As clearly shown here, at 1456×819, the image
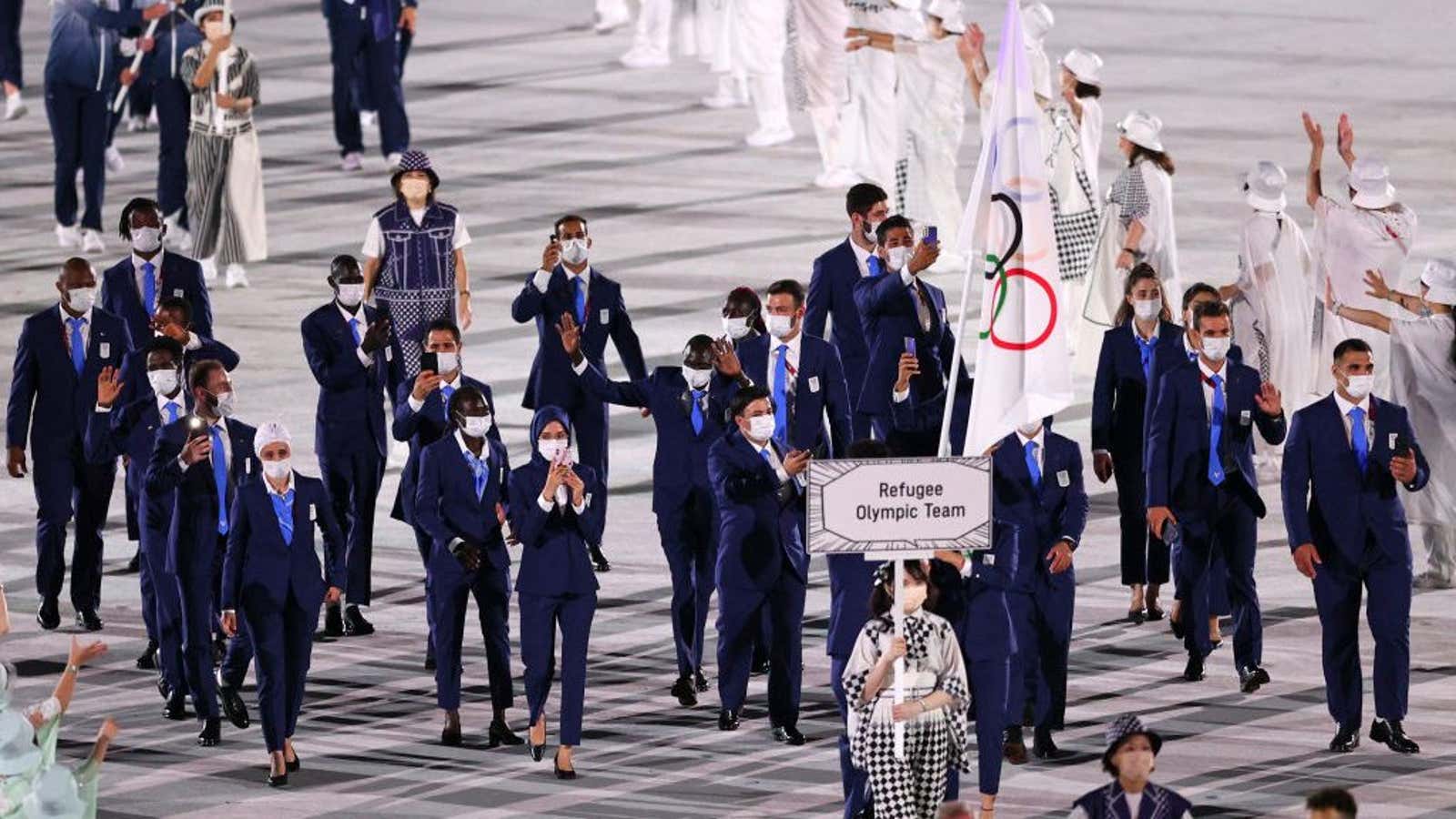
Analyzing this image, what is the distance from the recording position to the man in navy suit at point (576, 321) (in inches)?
738

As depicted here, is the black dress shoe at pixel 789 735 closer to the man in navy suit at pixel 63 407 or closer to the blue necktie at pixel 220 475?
the blue necktie at pixel 220 475

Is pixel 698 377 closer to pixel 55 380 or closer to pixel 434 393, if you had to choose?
pixel 434 393

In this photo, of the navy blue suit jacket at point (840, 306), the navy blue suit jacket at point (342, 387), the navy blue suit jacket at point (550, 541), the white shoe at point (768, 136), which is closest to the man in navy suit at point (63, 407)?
the navy blue suit jacket at point (342, 387)

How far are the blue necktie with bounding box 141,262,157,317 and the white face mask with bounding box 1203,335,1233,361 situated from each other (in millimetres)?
5708

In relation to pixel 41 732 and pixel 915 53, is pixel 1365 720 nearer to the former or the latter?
pixel 41 732

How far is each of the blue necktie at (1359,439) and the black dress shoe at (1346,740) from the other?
112 cm

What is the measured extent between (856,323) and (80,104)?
979cm

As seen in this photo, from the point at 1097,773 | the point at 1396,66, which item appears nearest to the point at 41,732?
the point at 1097,773

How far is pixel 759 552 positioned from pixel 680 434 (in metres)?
1.14

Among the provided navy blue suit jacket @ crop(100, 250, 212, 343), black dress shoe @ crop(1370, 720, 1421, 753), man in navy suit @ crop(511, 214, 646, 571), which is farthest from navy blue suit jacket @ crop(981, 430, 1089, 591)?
navy blue suit jacket @ crop(100, 250, 212, 343)

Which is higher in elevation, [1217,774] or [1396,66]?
[1396,66]

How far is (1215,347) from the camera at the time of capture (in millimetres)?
16688

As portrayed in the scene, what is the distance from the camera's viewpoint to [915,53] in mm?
25469

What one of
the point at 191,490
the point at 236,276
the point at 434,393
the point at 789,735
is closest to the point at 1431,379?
the point at 789,735
